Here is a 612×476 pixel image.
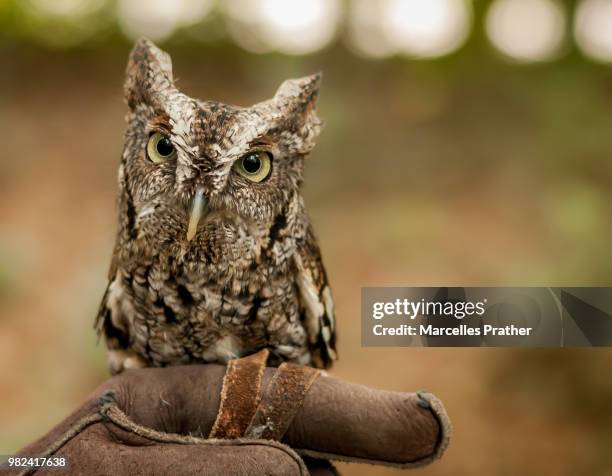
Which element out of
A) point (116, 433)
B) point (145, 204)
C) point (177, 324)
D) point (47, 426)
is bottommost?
point (47, 426)

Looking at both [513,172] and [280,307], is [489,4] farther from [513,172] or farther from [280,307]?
[280,307]

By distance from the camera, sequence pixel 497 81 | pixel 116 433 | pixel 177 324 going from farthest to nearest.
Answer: pixel 497 81 < pixel 177 324 < pixel 116 433

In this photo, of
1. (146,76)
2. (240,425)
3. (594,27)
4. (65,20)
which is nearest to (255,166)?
(146,76)

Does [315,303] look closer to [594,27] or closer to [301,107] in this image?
[301,107]

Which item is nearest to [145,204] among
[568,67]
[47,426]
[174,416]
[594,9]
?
[174,416]

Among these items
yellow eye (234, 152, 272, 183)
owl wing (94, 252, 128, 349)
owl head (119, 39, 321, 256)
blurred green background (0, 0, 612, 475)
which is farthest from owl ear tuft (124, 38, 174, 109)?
blurred green background (0, 0, 612, 475)

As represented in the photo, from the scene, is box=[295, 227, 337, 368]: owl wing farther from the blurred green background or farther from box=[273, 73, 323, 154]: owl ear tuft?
the blurred green background

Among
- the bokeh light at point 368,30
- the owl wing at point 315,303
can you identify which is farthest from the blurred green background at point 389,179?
the owl wing at point 315,303
